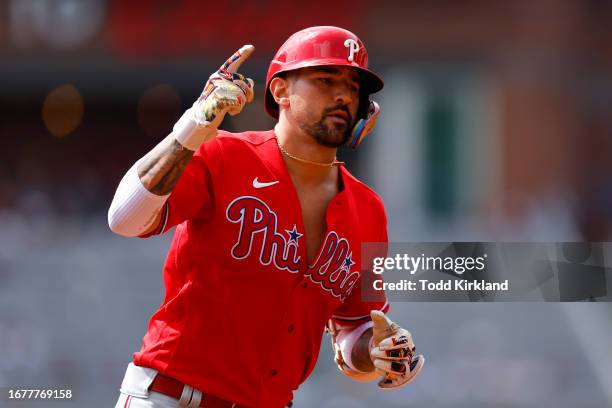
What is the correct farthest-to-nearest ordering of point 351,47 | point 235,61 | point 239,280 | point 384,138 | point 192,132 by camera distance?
point 384,138, point 351,47, point 239,280, point 235,61, point 192,132

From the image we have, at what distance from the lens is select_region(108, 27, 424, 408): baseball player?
2287mm

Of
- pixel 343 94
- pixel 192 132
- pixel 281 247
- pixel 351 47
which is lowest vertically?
pixel 281 247

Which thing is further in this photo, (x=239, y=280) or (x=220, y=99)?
(x=239, y=280)

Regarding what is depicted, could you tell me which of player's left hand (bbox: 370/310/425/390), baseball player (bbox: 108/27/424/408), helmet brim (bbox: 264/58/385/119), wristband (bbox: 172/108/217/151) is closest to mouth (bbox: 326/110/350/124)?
baseball player (bbox: 108/27/424/408)

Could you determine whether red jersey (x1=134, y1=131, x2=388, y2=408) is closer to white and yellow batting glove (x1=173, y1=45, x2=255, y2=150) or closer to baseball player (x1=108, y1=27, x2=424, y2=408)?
Answer: baseball player (x1=108, y1=27, x2=424, y2=408)

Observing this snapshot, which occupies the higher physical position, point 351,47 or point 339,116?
point 351,47

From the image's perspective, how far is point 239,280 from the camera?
2.33m

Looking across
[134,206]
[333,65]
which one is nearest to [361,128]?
[333,65]

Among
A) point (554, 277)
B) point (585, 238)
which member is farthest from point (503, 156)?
point (554, 277)

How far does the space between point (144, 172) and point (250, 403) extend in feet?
2.32

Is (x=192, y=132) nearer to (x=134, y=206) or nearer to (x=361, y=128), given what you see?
(x=134, y=206)

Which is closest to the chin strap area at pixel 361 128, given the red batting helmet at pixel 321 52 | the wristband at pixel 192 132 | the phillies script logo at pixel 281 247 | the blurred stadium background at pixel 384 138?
the red batting helmet at pixel 321 52

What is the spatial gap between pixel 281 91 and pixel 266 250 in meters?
0.47

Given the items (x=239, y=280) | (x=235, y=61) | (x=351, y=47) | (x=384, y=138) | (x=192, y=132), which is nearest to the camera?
(x=192, y=132)
